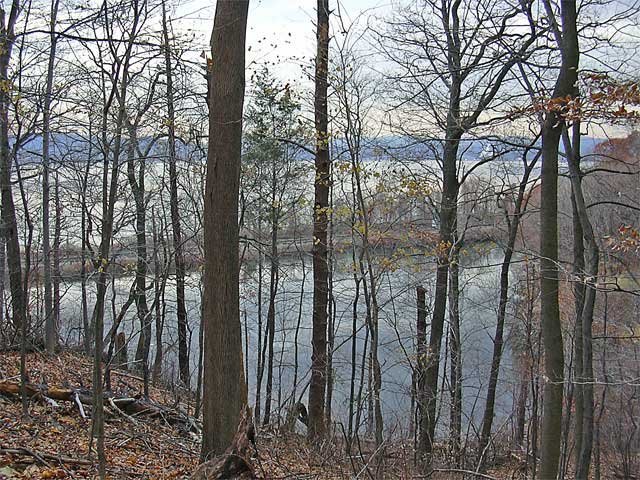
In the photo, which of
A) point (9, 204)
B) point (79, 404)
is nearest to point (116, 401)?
point (79, 404)

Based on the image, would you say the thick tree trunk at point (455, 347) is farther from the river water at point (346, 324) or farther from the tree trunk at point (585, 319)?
the tree trunk at point (585, 319)

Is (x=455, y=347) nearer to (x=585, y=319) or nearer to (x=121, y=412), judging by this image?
(x=585, y=319)

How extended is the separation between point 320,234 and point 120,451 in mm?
5742

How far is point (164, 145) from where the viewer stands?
1148 cm

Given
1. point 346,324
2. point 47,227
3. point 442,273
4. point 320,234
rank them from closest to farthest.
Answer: point 47,227
point 320,234
point 442,273
point 346,324

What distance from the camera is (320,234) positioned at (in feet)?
34.6

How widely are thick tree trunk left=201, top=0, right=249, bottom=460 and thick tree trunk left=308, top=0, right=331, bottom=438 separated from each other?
3706 millimetres

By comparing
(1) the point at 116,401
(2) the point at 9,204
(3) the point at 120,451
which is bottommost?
(3) the point at 120,451

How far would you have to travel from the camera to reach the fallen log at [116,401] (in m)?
6.42

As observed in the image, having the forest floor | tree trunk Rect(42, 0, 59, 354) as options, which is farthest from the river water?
the forest floor

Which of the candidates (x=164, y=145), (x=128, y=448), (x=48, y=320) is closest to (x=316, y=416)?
(x=128, y=448)

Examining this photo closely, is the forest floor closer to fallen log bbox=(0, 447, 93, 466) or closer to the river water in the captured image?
fallen log bbox=(0, 447, 93, 466)

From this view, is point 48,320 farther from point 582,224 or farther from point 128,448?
point 582,224

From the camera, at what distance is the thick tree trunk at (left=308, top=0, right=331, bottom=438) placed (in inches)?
370
